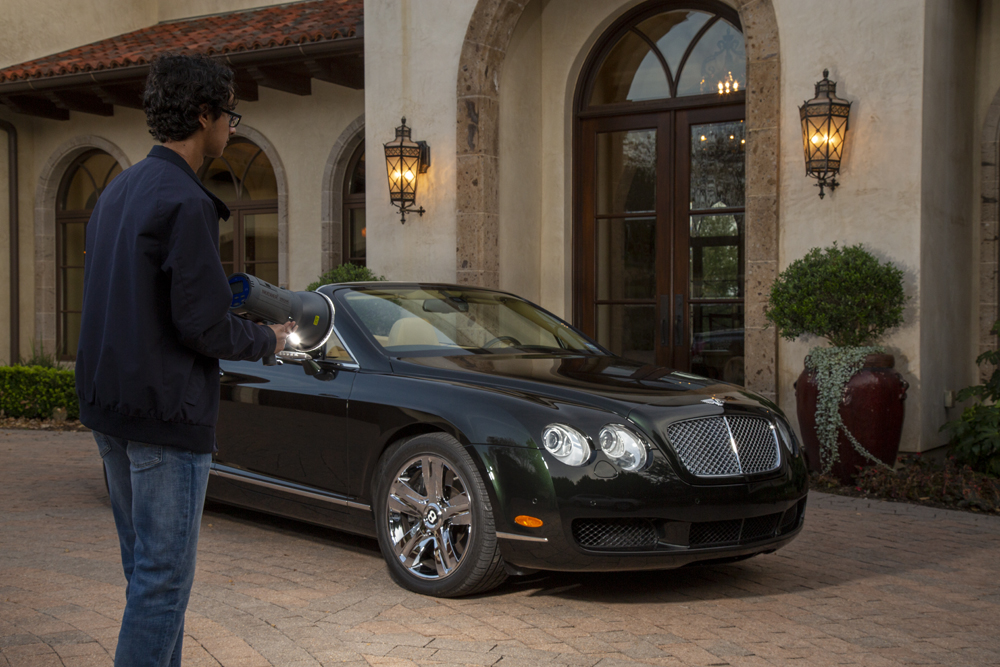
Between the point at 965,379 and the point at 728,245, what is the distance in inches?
99.6

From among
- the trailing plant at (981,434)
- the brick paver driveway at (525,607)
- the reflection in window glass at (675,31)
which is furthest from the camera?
the reflection in window glass at (675,31)

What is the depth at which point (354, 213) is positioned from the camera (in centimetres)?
1336

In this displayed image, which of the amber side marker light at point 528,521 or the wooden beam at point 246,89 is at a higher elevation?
the wooden beam at point 246,89

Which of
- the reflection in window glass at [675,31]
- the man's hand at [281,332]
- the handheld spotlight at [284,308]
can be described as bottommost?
the man's hand at [281,332]

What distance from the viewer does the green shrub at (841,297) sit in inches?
308

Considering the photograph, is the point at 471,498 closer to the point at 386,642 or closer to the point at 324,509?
the point at 386,642

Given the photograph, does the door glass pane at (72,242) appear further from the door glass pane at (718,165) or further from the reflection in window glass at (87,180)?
the door glass pane at (718,165)

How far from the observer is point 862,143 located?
822 centimetres

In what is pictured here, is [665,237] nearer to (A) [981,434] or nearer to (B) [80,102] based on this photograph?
(A) [981,434]

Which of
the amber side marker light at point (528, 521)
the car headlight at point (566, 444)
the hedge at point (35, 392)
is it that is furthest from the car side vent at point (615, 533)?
the hedge at point (35, 392)

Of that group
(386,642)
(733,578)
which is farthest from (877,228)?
(386,642)

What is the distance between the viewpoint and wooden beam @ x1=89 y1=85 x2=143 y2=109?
13.6 meters

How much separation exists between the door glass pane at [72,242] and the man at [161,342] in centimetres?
1412

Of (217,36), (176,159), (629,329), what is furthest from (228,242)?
(176,159)
